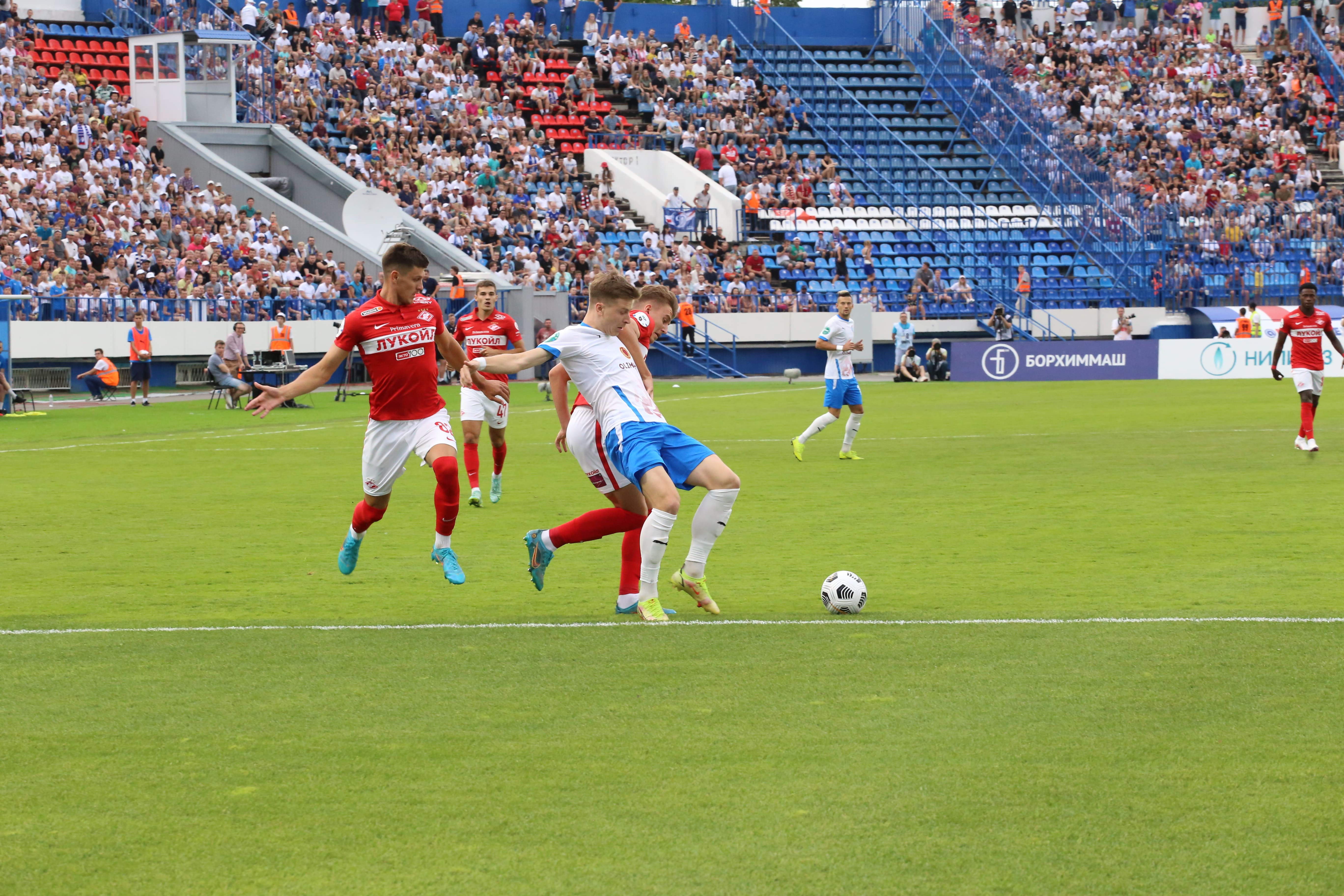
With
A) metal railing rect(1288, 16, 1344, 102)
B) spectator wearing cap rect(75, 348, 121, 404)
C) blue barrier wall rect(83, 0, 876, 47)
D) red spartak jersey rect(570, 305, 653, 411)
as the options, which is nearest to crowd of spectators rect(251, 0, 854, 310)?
blue barrier wall rect(83, 0, 876, 47)

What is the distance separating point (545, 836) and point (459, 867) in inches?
14.6

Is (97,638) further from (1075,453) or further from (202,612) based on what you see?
(1075,453)

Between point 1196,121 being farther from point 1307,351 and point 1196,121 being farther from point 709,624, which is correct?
point 709,624

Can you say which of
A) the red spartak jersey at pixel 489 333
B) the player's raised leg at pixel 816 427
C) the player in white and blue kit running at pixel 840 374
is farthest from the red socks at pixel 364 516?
the player in white and blue kit running at pixel 840 374

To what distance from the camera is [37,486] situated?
58.6 ft

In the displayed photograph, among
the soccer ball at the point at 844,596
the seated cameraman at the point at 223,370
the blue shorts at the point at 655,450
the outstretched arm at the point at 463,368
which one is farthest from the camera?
the seated cameraman at the point at 223,370

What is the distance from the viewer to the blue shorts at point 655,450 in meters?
8.93

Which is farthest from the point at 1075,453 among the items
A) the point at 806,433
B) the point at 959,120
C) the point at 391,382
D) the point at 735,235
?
the point at 959,120

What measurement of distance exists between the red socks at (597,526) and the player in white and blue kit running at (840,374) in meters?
11.5

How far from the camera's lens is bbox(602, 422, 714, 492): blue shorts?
8.93 metres

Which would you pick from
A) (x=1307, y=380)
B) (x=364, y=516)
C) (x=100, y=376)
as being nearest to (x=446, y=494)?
(x=364, y=516)

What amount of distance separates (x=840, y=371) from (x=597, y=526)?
12150mm

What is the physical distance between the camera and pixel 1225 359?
42.1m

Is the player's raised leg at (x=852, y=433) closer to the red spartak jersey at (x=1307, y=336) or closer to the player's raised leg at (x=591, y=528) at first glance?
the red spartak jersey at (x=1307, y=336)
